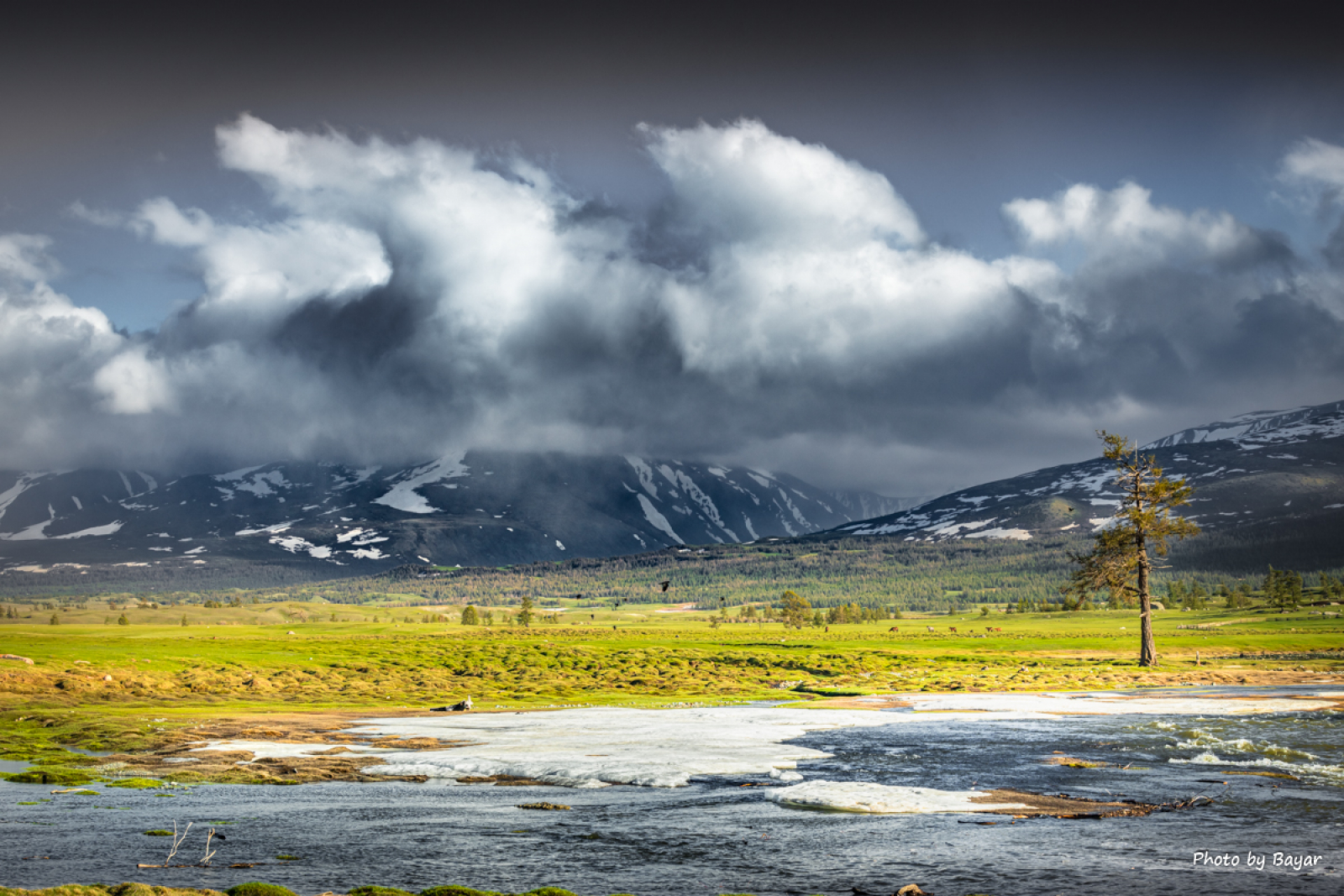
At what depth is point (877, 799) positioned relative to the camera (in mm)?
23281

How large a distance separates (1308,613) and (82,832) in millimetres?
212030

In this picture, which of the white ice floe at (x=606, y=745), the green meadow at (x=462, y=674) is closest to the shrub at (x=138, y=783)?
the white ice floe at (x=606, y=745)

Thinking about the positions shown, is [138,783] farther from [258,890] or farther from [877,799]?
[877,799]

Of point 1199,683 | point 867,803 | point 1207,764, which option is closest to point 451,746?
point 867,803

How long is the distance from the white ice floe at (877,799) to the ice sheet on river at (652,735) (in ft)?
9.21

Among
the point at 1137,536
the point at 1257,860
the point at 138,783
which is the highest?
the point at 1137,536

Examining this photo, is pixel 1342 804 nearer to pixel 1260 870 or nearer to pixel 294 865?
pixel 1260 870

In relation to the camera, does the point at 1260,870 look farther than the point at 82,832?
No

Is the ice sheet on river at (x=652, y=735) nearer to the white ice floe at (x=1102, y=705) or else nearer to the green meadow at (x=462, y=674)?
the white ice floe at (x=1102, y=705)

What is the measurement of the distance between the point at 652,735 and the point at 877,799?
57.8 ft

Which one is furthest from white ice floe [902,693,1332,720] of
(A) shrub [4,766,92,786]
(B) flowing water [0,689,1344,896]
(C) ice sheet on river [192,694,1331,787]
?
(A) shrub [4,766,92,786]

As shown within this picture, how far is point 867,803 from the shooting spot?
22.6m

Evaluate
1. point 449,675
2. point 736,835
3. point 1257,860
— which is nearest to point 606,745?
point 736,835

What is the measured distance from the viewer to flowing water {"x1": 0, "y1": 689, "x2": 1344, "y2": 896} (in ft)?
51.1
